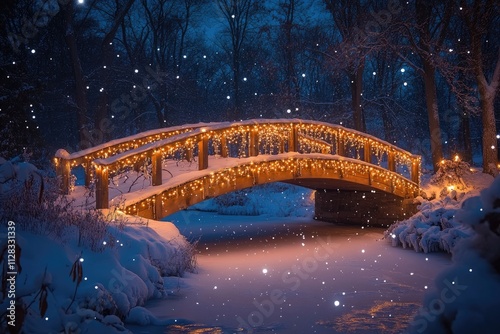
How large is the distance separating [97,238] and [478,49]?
13.9 metres

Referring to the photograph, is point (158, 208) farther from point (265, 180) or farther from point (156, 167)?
point (265, 180)

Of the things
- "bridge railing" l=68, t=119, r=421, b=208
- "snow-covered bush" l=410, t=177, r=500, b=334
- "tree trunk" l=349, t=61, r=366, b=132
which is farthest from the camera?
"tree trunk" l=349, t=61, r=366, b=132

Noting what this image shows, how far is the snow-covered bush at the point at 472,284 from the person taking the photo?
9.50 feet

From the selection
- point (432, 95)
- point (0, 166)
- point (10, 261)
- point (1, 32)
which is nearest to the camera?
point (10, 261)

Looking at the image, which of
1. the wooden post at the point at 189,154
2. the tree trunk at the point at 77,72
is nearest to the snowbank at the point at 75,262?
the wooden post at the point at 189,154

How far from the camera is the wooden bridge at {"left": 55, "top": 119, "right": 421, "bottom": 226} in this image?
418 inches

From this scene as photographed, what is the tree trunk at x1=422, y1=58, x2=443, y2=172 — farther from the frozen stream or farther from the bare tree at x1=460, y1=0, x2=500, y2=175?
the frozen stream

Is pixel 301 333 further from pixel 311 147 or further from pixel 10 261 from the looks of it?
pixel 311 147

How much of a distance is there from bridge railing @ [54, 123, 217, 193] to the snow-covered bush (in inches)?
342

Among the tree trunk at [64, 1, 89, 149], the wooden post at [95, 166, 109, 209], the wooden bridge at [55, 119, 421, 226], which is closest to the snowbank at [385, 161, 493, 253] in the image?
the wooden bridge at [55, 119, 421, 226]

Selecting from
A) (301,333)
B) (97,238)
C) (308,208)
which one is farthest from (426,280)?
(308,208)

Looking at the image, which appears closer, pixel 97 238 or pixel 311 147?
pixel 97 238

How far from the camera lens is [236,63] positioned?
26953mm

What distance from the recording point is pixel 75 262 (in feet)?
13.4
